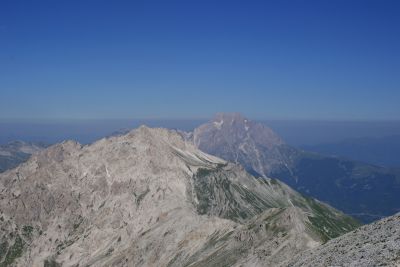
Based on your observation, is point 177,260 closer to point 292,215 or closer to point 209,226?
point 209,226

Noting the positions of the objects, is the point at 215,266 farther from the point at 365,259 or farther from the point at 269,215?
the point at 365,259

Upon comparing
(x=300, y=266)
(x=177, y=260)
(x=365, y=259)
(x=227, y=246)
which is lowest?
(x=177, y=260)

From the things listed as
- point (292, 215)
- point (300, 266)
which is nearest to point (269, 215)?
point (292, 215)

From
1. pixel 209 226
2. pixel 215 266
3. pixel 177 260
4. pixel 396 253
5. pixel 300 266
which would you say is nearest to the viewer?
pixel 396 253

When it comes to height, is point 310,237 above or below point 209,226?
above

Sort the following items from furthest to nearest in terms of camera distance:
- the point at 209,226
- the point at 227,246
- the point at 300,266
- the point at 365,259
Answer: the point at 209,226 < the point at 227,246 < the point at 300,266 < the point at 365,259

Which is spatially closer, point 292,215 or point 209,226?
point 292,215
